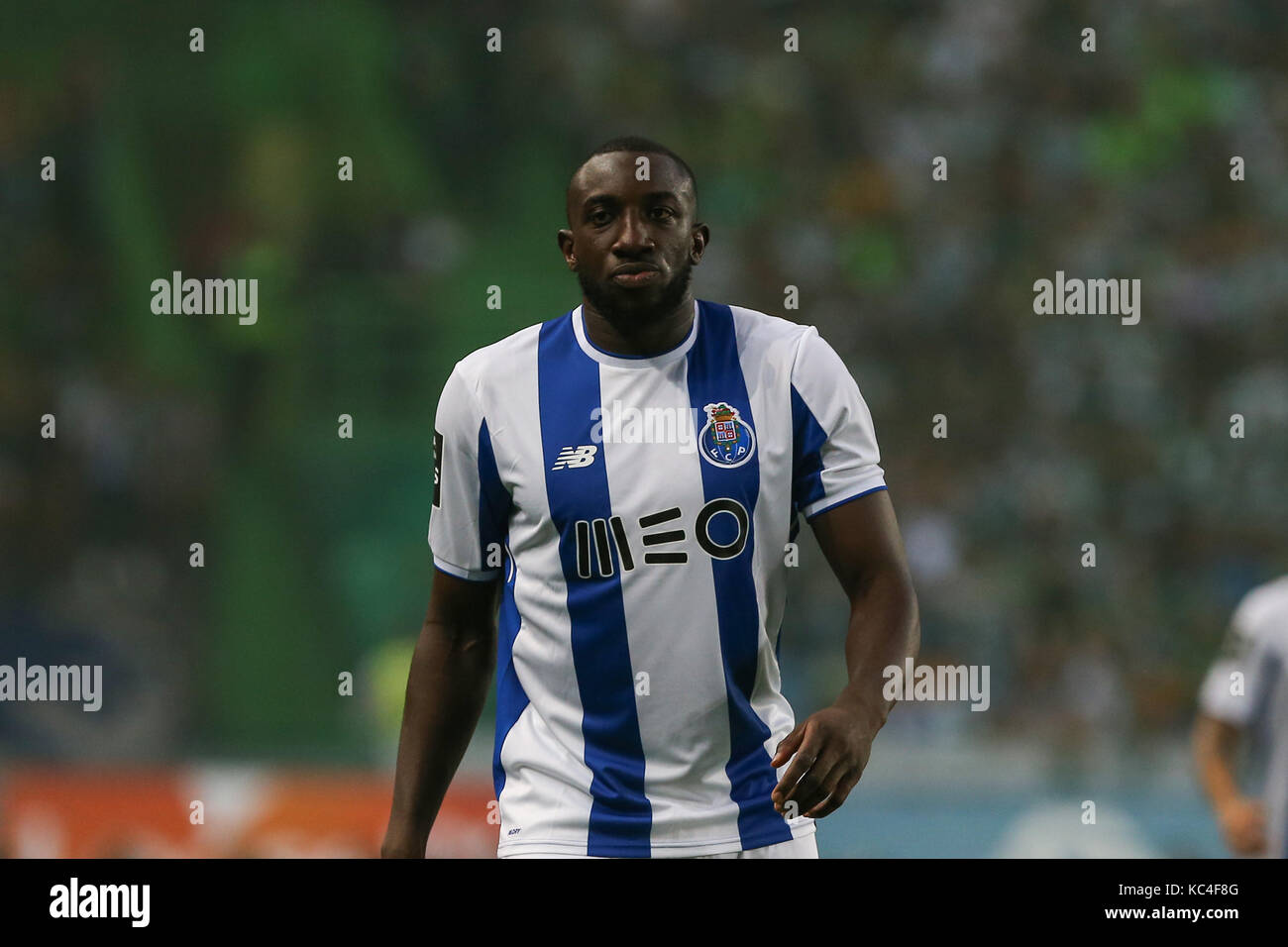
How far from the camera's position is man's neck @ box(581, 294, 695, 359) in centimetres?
316

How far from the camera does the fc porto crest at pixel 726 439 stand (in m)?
3.04

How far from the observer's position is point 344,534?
8922 millimetres

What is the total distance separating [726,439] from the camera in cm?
306

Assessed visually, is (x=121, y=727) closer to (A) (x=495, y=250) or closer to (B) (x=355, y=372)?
(B) (x=355, y=372)

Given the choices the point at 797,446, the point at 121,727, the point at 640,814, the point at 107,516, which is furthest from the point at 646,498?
the point at 107,516

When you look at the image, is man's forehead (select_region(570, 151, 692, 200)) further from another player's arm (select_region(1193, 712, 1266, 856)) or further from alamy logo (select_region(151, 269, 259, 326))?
alamy logo (select_region(151, 269, 259, 326))

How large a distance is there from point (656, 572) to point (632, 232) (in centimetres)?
63

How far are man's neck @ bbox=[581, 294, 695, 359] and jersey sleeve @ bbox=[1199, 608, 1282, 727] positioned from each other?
246 cm

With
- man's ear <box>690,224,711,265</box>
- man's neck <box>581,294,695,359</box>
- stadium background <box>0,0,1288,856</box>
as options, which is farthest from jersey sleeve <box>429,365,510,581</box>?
stadium background <box>0,0,1288,856</box>

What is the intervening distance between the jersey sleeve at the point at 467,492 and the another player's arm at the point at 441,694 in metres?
0.05
